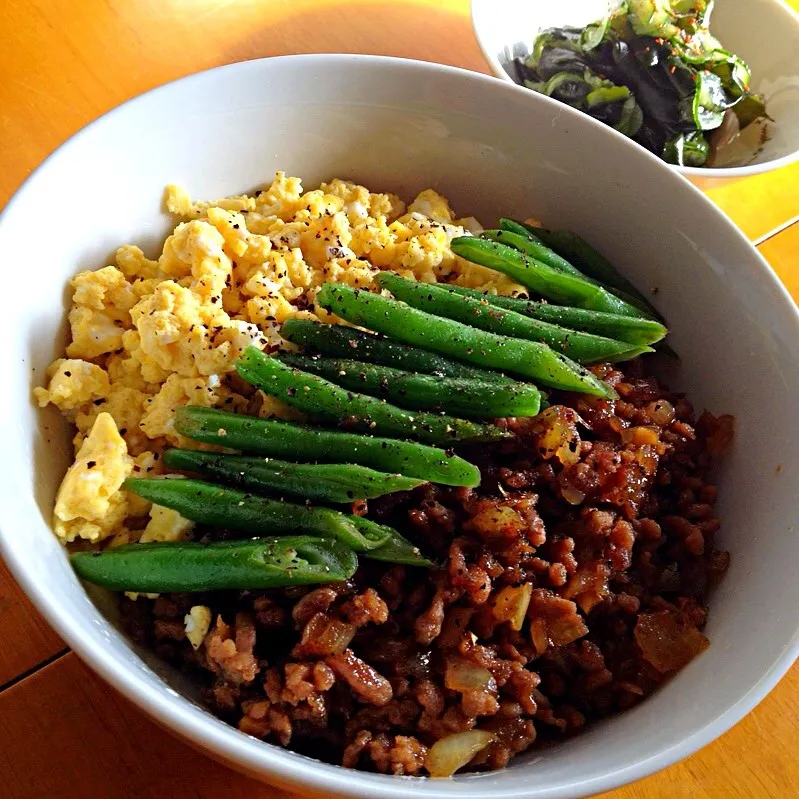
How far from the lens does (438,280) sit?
187 centimetres

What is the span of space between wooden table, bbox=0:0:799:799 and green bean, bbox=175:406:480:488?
0.54 metres

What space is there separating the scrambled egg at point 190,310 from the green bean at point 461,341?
0.40 ft

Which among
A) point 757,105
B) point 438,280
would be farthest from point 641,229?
point 757,105

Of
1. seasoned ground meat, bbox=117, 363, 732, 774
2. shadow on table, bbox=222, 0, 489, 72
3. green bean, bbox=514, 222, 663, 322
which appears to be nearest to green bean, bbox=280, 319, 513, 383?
seasoned ground meat, bbox=117, 363, 732, 774

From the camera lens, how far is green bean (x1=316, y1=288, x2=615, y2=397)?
1577 mm

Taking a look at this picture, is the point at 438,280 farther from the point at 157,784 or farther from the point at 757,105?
the point at 757,105

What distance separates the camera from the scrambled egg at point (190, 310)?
1449 millimetres

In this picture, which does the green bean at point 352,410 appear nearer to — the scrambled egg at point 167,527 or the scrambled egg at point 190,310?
the scrambled egg at point 190,310

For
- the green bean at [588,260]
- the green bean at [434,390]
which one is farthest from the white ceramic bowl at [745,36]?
the green bean at [434,390]

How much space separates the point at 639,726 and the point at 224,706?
724 mm

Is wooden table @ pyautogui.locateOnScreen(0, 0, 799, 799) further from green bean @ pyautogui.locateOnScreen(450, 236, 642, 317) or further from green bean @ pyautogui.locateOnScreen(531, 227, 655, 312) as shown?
green bean @ pyautogui.locateOnScreen(450, 236, 642, 317)

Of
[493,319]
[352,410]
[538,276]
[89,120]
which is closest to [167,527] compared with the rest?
[352,410]

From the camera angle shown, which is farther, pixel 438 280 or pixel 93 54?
pixel 93 54

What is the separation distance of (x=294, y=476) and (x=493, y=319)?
0.57 meters
